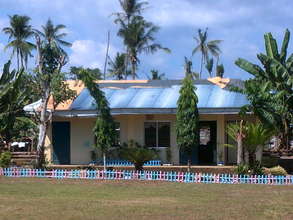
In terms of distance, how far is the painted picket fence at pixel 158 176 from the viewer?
54.6ft

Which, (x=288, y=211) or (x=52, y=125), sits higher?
(x=52, y=125)

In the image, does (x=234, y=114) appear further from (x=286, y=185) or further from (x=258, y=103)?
(x=286, y=185)

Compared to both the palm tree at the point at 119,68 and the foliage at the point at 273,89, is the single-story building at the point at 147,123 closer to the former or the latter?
the foliage at the point at 273,89

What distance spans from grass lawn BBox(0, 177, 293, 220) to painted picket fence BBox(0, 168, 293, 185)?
913 millimetres

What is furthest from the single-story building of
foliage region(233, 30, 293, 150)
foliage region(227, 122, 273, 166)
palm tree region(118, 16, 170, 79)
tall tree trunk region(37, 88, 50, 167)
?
palm tree region(118, 16, 170, 79)

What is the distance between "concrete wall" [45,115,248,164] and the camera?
2244cm

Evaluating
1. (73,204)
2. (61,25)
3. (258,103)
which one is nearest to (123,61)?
(61,25)

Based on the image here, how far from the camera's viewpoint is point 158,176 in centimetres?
1784

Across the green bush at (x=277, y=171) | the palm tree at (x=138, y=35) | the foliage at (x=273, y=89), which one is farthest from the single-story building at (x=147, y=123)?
the palm tree at (x=138, y=35)

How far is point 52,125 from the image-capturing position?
23.9 meters

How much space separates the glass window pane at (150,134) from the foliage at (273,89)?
4.68m

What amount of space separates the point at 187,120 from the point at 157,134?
3.72m

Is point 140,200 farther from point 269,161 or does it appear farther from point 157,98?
point 157,98

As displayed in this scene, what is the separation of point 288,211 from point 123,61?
149 feet
